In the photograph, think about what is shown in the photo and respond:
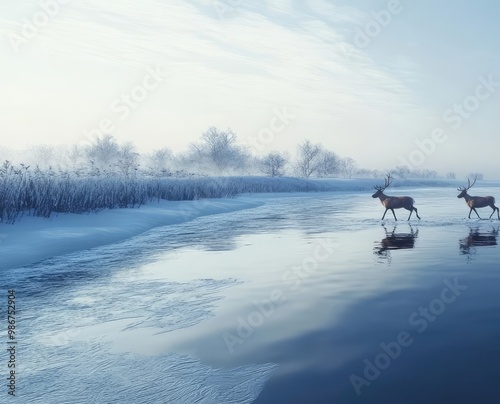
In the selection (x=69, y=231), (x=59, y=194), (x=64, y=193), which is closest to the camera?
(x=69, y=231)

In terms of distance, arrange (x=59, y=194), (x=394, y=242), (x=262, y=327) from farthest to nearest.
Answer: (x=59, y=194) → (x=394, y=242) → (x=262, y=327)

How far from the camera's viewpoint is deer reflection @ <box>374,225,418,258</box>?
38.8ft

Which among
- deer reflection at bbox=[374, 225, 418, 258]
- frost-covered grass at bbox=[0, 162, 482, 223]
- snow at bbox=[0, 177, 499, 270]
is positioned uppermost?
frost-covered grass at bbox=[0, 162, 482, 223]

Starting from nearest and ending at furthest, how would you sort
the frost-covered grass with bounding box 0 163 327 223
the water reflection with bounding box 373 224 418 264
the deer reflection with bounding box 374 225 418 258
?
the water reflection with bounding box 373 224 418 264, the deer reflection with bounding box 374 225 418 258, the frost-covered grass with bounding box 0 163 327 223

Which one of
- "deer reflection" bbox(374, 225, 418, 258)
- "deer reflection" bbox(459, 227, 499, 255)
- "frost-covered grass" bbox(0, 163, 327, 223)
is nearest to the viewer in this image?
"deer reflection" bbox(459, 227, 499, 255)

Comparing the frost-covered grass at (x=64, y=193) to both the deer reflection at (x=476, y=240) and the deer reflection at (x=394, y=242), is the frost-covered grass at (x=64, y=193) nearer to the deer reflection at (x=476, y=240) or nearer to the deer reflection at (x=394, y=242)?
the deer reflection at (x=394, y=242)

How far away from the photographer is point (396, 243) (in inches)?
518

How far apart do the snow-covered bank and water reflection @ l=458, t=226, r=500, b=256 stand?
1104 centimetres

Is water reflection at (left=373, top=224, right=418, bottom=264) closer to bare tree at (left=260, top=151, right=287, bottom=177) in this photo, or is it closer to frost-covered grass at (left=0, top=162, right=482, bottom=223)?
frost-covered grass at (left=0, top=162, right=482, bottom=223)

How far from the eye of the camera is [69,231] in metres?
14.5

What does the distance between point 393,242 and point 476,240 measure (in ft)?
8.31

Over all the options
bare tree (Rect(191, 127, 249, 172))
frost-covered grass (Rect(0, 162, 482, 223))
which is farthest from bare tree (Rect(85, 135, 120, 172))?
frost-covered grass (Rect(0, 162, 482, 223))

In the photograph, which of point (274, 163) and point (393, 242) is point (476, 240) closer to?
Result: point (393, 242)

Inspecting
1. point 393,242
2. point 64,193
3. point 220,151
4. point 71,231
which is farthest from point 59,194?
point 220,151
